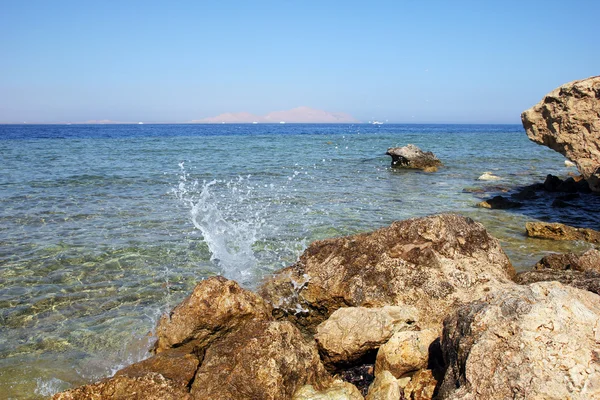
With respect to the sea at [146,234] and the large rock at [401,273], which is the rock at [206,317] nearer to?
the sea at [146,234]

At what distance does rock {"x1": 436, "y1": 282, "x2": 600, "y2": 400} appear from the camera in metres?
3.14

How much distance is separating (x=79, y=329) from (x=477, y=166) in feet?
86.7

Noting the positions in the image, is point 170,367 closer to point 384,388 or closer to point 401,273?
point 384,388

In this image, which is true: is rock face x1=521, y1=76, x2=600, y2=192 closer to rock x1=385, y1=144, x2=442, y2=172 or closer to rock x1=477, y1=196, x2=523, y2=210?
rock x1=477, y1=196, x2=523, y2=210

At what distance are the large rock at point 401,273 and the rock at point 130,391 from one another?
2223mm

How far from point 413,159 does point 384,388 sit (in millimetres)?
23129

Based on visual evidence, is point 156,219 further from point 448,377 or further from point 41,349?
point 448,377

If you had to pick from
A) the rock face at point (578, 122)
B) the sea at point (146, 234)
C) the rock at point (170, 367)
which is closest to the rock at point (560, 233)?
the sea at point (146, 234)

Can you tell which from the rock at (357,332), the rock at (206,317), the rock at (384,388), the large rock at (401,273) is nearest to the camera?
the rock at (384,388)

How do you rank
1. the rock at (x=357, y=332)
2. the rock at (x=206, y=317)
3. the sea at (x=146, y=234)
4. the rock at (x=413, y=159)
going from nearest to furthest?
1. the rock at (x=357, y=332)
2. the rock at (x=206, y=317)
3. the sea at (x=146, y=234)
4. the rock at (x=413, y=159)

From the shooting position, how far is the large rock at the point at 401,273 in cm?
597

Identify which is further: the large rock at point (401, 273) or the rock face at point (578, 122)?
the rock face at point (578, 122)

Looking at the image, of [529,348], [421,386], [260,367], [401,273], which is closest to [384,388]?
[421,386]

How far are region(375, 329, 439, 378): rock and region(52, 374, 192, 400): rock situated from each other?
6.64 feet
